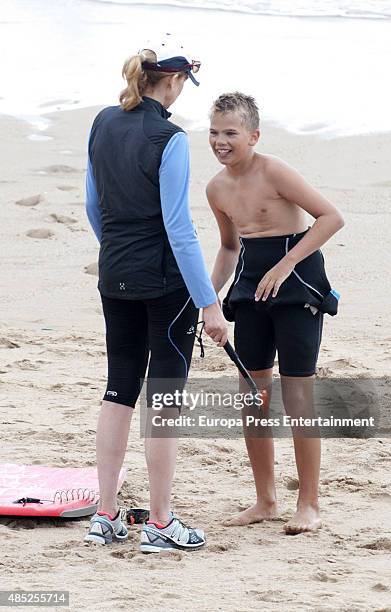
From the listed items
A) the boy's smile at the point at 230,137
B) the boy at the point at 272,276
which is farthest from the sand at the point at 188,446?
the boy's smile at the point at 230,137

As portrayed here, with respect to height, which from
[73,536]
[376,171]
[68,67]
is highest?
[68,67]

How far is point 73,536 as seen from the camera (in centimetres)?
431

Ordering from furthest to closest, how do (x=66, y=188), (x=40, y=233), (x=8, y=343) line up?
(x=66, y=188) < (x=40, y=233) < (x=8, y=343)

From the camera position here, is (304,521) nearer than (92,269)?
Yes

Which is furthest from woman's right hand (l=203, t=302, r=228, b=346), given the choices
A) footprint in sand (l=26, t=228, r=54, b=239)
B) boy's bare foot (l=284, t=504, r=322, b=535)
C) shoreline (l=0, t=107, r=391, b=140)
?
shoreline (l=0, t=107, r=391, b=140)

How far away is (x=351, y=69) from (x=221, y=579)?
12422mm

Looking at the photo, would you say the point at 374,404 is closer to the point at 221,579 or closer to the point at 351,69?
the point at 221,579

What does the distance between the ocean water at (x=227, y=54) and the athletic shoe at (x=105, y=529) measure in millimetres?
8681

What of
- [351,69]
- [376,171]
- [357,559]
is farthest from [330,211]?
[351,69]

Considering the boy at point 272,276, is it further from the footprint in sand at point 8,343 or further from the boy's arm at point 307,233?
the footprint in sand at point 8,343

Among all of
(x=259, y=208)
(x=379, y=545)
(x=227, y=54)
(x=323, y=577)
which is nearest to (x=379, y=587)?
(x=323, y=577)

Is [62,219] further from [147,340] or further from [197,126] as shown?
[147,340]

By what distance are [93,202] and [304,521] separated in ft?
4.95

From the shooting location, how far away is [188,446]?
5.43 metres
